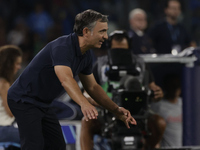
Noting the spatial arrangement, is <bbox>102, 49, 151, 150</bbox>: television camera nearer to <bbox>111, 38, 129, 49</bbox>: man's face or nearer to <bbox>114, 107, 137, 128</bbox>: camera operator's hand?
<bbox>111, 38, 129, 49</bbox>: man's face

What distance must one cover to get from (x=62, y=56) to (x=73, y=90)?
294 millimetres

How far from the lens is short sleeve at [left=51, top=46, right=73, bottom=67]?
320 cm

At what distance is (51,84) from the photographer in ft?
11.5

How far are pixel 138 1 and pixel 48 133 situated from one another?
231 inches

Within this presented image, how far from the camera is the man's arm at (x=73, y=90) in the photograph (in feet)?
9.62

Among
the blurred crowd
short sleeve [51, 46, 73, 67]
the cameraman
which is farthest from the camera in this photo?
the blurred crowd

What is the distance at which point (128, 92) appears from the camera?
4402 millimetres

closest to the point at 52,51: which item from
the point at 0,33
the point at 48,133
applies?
the point at 48,133

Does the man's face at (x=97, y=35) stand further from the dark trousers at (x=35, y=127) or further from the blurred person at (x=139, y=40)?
the blurred person at (x=139, y=40)

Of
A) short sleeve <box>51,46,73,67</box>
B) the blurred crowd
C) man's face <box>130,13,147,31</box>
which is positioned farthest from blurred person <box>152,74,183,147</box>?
the blurred crowd

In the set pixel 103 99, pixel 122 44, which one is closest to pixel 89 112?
pixel 103 99

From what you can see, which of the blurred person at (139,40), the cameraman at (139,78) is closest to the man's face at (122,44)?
the cameraman at (139,78)

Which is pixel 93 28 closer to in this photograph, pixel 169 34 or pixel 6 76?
pixel 6 76

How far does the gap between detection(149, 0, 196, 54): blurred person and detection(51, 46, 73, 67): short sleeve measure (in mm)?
3201
